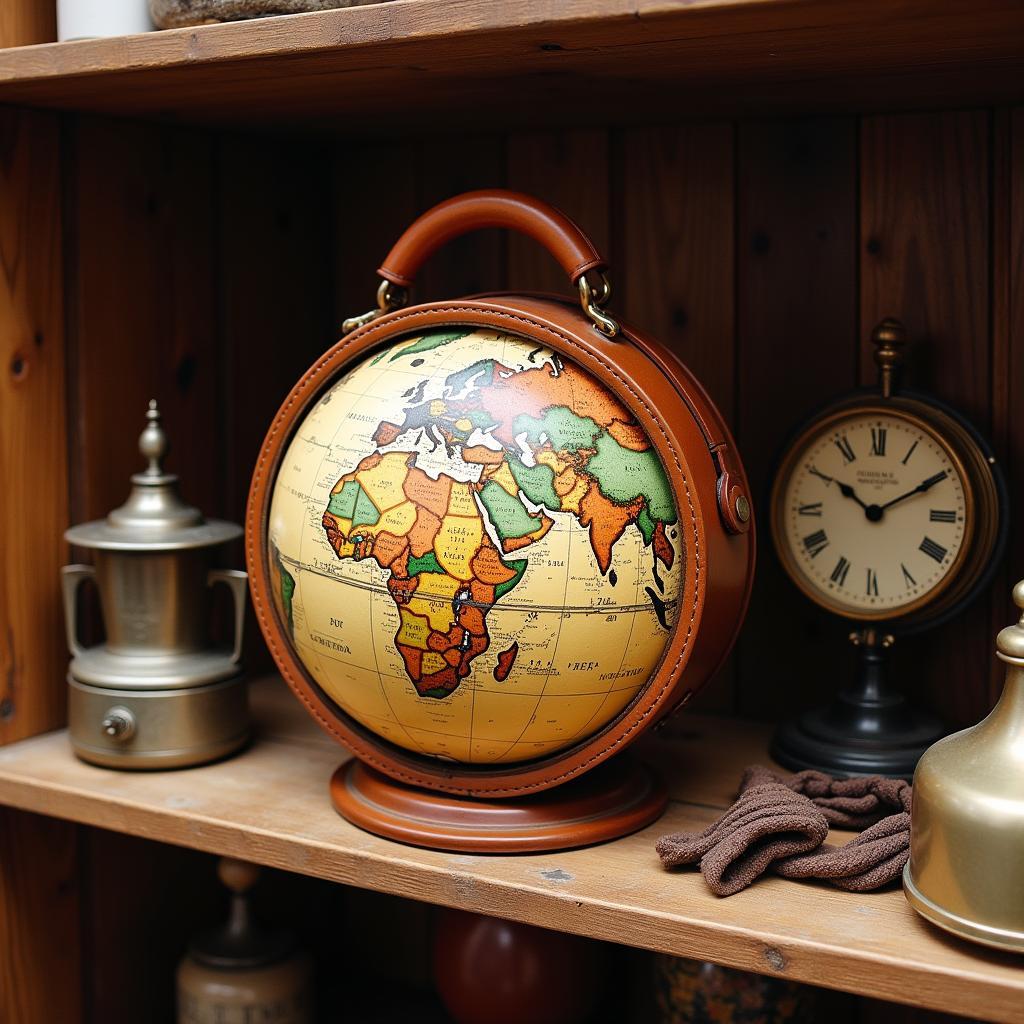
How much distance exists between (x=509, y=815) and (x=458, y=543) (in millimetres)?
267

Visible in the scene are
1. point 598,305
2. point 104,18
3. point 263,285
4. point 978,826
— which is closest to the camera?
point 978,826

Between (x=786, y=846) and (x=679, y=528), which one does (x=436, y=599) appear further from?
(x=786, y=846)

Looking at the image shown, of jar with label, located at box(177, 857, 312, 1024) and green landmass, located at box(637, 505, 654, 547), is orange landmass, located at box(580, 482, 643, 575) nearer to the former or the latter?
green landmass, located at box(637, 505, 654, 547)

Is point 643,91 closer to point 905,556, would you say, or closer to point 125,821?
point 905,556

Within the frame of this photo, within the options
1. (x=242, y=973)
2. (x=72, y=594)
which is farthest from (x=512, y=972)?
(x=72, y=594)

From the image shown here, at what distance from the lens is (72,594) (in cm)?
140

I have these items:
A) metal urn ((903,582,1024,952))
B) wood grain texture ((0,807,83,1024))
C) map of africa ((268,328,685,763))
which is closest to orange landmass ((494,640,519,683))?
map of africa ((268,328,685,763))

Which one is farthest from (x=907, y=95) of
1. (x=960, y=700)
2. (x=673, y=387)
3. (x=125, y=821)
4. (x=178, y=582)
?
(x=125, y=821)

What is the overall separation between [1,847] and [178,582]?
346 mm

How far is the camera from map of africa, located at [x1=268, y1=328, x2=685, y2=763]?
3.45 feet

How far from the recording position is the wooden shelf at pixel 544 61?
98 cm

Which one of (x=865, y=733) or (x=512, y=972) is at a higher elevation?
(x=865, y=733)

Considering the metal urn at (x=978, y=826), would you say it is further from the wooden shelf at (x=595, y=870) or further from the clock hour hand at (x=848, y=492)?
the clock hour hand at (x=848, y=492)

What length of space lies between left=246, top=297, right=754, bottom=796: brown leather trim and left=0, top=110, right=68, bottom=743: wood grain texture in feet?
1.06
